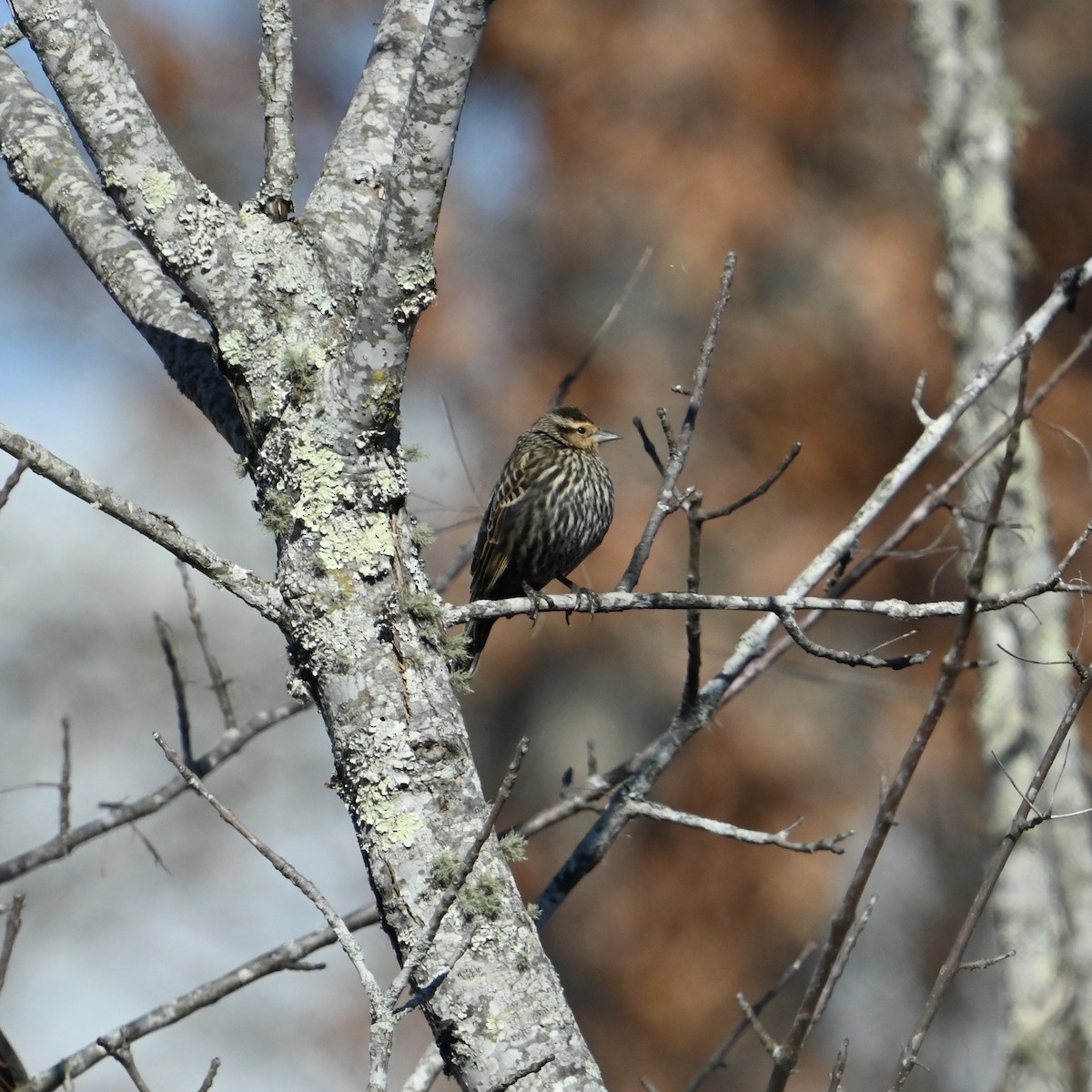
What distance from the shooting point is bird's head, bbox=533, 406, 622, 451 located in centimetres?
504

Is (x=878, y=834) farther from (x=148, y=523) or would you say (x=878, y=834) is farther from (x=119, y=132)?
(x=119, y=132)

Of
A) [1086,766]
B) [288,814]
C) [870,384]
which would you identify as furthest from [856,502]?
[288,814]

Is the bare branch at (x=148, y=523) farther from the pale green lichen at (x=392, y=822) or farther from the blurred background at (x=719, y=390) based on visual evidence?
the blurred background at (x=719, y=390)

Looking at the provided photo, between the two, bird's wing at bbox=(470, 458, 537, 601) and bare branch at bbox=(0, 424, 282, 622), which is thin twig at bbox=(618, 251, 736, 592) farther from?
bird's wing at bbox=(470, 458, 537, 601)

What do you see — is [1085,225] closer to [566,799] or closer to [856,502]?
[856,502]

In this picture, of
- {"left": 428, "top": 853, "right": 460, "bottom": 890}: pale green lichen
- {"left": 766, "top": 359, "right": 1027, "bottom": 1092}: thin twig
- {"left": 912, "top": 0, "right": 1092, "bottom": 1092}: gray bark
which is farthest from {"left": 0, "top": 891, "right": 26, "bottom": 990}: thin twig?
{"left": 912, "top": 0, "right": 1092, "bottom": 1092}: gray bark

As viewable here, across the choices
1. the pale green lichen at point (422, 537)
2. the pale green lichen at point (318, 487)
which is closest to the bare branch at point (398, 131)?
the pale green lichen at point (318, 487)

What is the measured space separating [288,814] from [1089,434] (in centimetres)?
710

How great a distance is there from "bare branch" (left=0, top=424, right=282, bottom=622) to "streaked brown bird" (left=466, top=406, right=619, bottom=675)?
230 centimetres

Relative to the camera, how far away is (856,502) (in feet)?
32.6

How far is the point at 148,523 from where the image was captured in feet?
7.00

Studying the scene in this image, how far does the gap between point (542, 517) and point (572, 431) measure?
485 mm

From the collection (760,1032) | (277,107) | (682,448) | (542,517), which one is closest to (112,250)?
(277,107)

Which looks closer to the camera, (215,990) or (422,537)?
(422,537)
